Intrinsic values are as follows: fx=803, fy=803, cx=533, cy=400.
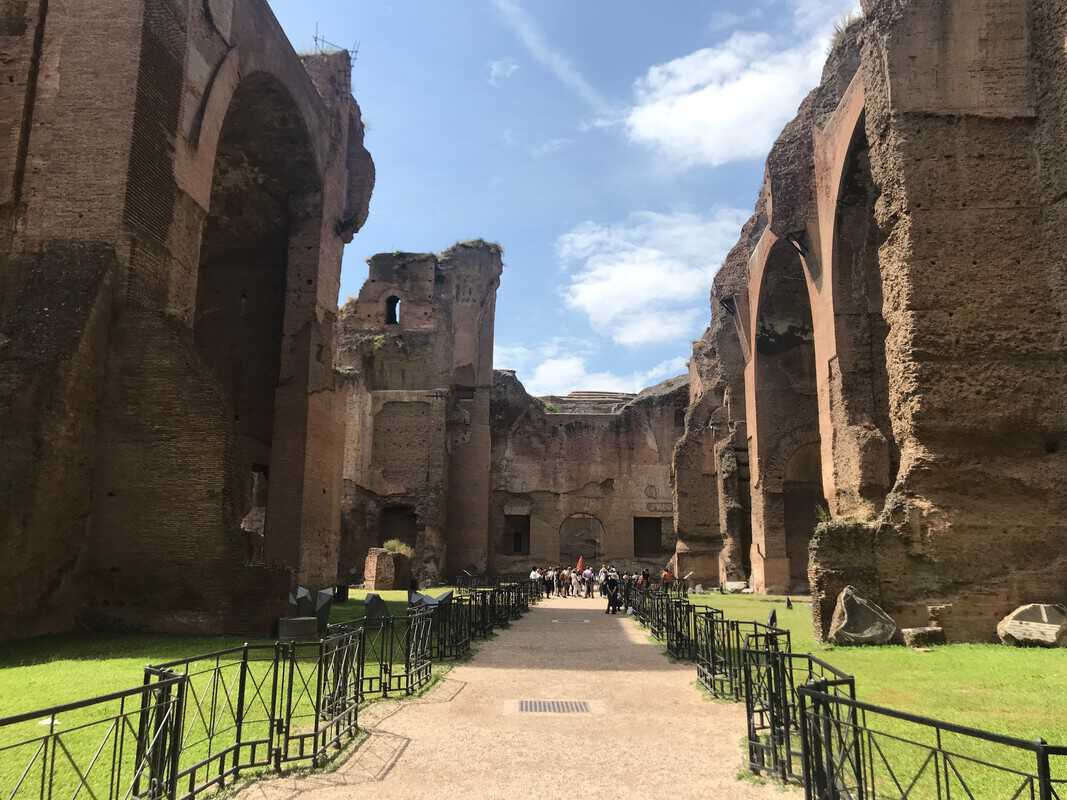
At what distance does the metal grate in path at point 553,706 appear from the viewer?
6.11 metres

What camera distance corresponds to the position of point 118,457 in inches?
378

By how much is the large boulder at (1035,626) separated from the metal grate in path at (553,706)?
5.16 metres

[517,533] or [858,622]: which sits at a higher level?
[517,533]

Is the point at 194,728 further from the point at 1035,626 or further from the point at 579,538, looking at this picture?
the point at 579,538

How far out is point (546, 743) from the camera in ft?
16.6

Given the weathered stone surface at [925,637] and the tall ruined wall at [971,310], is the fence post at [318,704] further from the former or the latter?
the weathered stone surface at [925,637]

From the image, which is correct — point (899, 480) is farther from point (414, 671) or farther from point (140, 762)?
point (140, 762)

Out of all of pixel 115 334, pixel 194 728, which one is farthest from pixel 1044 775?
pixel 115 334

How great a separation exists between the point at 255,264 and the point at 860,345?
41.0ft

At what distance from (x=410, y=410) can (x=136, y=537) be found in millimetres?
18965

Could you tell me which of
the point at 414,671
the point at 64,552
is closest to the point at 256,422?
the point at 64,552

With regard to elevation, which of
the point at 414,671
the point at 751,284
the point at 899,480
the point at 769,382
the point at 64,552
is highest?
the point at 751,284

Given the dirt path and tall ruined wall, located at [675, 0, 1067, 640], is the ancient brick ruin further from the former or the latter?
the dirt path

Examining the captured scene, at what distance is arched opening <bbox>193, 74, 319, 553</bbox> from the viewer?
53.8 ft
